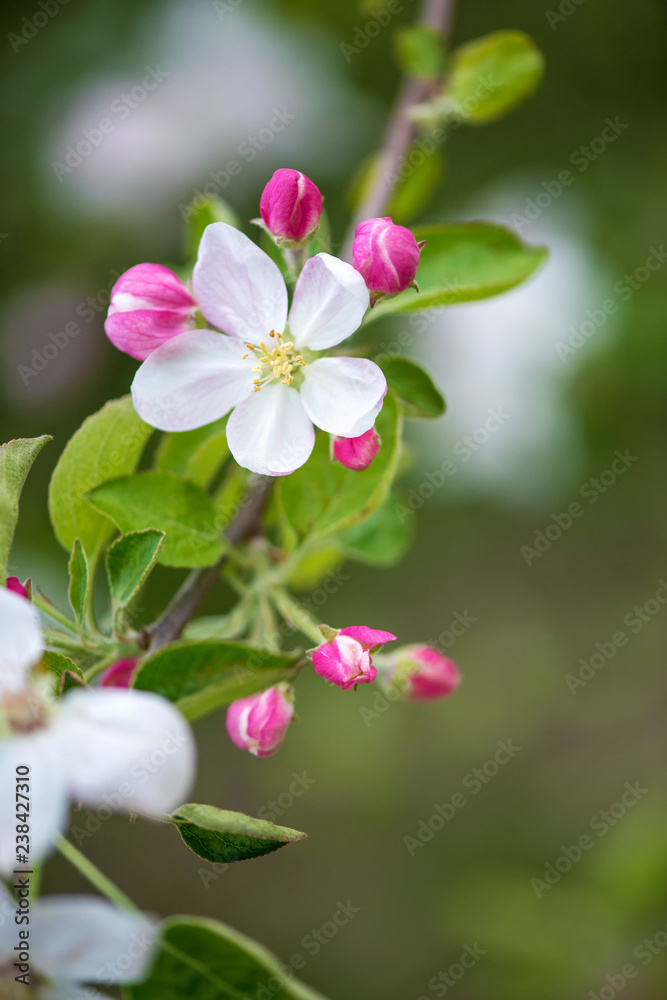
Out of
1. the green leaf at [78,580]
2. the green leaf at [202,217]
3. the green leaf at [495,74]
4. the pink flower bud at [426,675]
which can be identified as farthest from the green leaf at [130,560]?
the green leaf at [495,74]

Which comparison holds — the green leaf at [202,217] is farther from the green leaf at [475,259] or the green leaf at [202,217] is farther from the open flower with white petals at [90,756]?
the open flower with white petals at [90,756]

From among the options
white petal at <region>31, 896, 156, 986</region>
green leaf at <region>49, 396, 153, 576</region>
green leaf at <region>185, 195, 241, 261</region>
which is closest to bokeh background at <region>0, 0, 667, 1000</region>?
green leaf at <region>185, 195, 241, 261</region>

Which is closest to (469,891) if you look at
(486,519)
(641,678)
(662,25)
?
(641,678)

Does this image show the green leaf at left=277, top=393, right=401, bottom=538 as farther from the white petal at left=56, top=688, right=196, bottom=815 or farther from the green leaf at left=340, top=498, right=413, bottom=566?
the white petal at left=56, top=688, right=196, bottom=815

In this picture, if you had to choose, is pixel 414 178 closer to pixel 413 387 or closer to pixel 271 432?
pixel 413 387

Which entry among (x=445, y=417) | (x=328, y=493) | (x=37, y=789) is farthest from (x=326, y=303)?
(x=445, y=417)

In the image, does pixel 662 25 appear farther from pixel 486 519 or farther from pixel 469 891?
pixel 469 891
